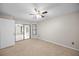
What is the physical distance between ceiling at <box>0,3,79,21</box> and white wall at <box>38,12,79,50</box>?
182mm

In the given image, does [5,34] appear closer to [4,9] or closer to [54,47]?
[4,9]

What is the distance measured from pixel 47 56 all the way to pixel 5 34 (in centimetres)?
132

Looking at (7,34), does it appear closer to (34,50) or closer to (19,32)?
(19,32)

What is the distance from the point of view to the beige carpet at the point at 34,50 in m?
2.31

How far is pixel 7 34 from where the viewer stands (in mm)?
2441

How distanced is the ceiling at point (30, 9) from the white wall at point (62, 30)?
182 mm

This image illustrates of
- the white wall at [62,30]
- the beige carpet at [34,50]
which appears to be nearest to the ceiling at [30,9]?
the white wall at [62,30]

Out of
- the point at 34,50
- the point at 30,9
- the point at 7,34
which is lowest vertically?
Result: the point at 34,50

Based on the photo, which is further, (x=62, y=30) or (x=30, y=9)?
(x=62, y=30)

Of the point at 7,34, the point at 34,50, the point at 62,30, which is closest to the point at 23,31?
the point at 7,34

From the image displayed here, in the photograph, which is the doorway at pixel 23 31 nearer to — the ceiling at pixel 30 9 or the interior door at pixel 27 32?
the interior door at pixel 27 32

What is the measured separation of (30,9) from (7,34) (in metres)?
0.97

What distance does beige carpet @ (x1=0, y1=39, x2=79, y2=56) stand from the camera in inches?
91.0

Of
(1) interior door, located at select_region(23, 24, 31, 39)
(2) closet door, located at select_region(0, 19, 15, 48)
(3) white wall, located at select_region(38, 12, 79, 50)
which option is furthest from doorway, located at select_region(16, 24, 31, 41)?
(3) white wall, located at select_region(38, 12, 79, 50)
